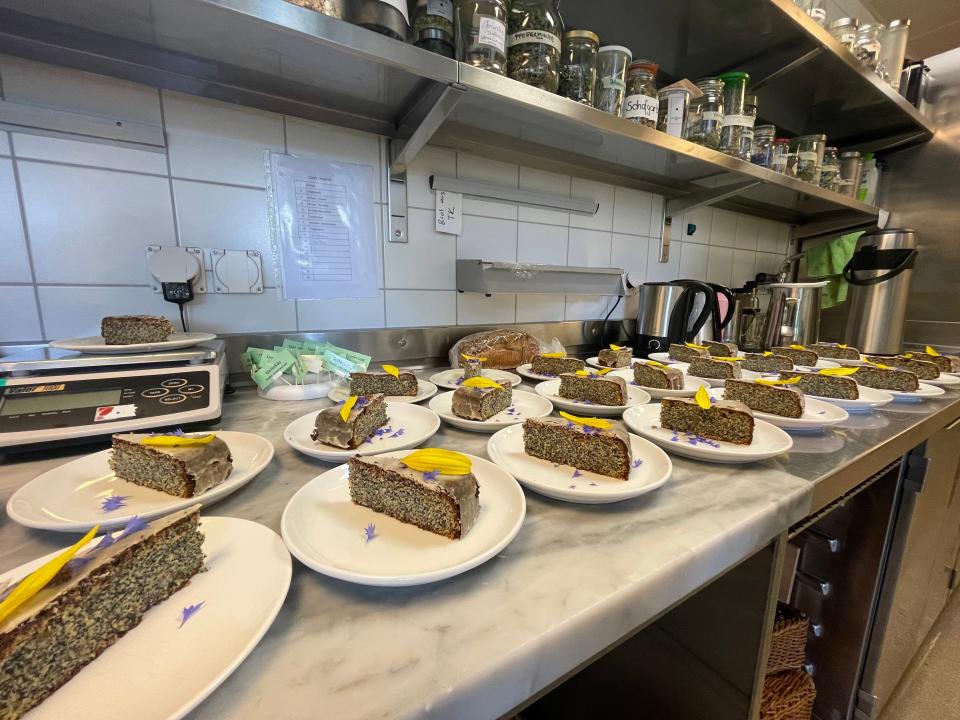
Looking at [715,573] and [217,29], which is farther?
[217,29]

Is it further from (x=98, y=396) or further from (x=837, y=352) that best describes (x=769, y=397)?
(x=98, y=396)

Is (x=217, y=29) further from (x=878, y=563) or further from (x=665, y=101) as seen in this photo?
(x=878, y=563)

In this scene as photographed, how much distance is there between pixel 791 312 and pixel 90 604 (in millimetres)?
2090

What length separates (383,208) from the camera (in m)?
1.08

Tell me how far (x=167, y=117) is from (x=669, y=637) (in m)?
1.43

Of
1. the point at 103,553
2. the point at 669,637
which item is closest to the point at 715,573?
the point at 669,637

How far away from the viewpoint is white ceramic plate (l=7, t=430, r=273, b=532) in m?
0.36

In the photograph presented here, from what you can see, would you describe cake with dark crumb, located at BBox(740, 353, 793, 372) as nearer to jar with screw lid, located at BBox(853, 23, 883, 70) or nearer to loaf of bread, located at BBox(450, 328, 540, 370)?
loaf of bread, located at BBox(450, 328, 540, 370)

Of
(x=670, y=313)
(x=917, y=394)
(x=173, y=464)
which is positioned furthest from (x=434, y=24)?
(x=917, y=394)

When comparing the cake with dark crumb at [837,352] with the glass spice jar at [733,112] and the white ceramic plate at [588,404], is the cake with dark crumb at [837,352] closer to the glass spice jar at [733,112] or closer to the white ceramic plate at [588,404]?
the glass spice jar at [733,112]

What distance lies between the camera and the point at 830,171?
5.68 ft

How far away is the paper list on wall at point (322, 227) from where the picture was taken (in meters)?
0.96

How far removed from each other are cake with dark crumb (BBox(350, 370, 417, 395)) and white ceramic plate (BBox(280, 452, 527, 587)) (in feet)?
1.22

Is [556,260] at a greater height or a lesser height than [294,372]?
greater
